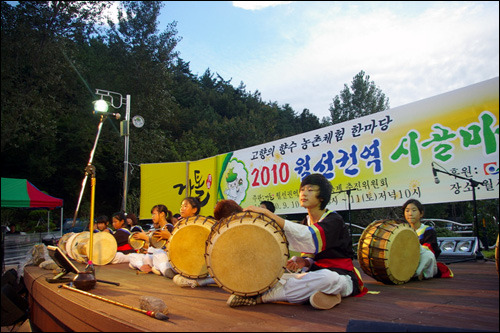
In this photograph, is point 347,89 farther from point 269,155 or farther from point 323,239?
point 323,239

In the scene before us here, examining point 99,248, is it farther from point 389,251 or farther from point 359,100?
point 359,100

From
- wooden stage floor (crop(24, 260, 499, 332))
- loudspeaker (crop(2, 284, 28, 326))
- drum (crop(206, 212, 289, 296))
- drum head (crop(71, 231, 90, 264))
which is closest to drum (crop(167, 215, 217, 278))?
wooden stage floor (crop(24, 260, 499, 332))

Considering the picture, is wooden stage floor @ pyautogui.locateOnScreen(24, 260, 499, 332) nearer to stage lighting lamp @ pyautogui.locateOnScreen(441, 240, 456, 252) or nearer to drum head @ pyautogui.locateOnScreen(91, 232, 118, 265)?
drum head @ pyautogui.locateOnScreen(91, 232, 118, 265)

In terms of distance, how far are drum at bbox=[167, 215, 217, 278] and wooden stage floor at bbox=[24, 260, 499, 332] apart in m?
0.19

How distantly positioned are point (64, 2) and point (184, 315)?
6.91 metres

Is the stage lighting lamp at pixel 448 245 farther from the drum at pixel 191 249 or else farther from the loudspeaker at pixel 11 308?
the loudspeaker at pixel 11 308

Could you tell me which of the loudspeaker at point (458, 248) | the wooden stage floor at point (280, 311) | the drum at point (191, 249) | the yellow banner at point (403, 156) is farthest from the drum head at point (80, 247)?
the loudspeaker at point (458, 248)

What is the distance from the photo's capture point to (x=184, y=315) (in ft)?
7.58

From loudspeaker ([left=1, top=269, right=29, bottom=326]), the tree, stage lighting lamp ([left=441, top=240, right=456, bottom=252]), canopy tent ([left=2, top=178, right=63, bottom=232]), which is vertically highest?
the tree

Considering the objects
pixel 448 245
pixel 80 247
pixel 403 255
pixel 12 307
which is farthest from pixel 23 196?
pixel 448 245

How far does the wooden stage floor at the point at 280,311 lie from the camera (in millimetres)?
1987

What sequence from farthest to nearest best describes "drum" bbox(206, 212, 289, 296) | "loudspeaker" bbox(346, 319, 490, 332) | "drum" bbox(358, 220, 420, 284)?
1. "drum" bbox(358, 220, 420, 284)
2. "drum" bbox(206, 212, 289, 296)
3. "loudspeaker" bbox(346, 319, 490, 332)

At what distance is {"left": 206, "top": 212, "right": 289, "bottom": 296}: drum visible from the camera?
2.49 metres

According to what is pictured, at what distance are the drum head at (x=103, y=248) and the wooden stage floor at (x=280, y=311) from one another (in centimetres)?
202
